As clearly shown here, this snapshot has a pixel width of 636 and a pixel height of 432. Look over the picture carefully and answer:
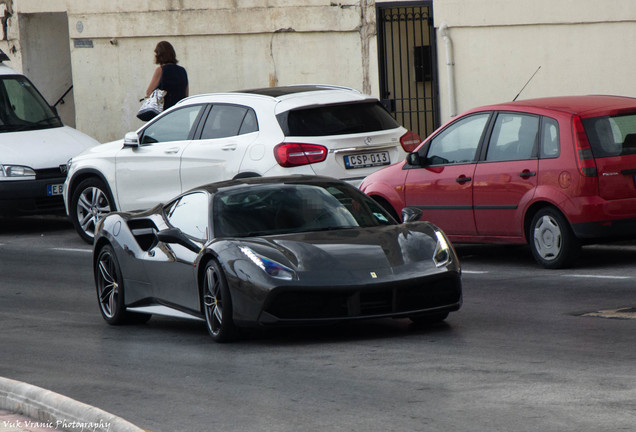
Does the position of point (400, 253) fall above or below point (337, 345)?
above

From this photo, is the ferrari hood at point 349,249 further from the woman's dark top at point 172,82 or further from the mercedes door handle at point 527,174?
the woman's dark top at point 172,82

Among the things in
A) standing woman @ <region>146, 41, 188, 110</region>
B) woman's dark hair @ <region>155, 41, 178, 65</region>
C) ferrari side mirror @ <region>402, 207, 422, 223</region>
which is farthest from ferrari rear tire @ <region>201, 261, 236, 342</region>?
woman's dark hair @ <region>155, 41, 178, 65</region>

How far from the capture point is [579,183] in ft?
39.5

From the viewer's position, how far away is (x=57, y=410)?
6949 millimetres

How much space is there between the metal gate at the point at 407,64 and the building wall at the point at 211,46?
0.32 metres

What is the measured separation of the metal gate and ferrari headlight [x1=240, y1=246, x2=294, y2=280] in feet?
41.6

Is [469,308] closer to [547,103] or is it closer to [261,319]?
[261,319]

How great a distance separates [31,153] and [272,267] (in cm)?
955

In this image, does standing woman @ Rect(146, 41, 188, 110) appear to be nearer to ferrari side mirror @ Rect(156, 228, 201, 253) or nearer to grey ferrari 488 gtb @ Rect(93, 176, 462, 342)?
grey ferrari 488 gtb @ Rect(93, 176, 462, 342)

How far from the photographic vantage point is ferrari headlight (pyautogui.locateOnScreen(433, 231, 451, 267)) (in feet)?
30.5

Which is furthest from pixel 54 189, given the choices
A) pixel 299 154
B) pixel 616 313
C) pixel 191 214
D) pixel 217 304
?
pixel 616 313

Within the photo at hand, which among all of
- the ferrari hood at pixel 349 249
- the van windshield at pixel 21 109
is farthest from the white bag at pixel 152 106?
the ferrari hood at pixel 349 249

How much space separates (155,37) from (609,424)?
18.9 m

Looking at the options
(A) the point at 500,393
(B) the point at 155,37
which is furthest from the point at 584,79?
(A) the point at 500,393
